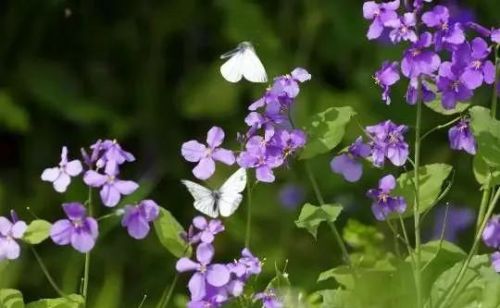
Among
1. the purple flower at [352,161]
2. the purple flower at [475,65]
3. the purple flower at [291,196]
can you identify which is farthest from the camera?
the purple flower at [291,196]

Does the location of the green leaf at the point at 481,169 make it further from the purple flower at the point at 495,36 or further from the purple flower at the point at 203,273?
the purple flower at the point at 203,273

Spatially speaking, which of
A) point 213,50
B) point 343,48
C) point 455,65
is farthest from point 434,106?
point 213,50

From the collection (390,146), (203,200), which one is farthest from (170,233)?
(390,146)

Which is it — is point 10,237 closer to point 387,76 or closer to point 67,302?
point 67,302

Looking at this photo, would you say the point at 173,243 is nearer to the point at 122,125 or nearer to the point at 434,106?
the point at 434,106

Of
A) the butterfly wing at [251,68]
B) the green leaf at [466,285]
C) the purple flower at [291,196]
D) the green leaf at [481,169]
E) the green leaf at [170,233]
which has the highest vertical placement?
the butterfly wing at [251,68]

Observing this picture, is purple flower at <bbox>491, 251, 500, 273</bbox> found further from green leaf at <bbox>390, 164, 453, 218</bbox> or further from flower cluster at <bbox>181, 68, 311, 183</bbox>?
flower cluster at <bbox>181, 68, 311, 183</bbox>

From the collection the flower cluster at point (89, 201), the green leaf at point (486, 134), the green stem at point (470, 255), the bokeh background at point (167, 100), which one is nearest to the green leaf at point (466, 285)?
the green stem at point (470, 255)
